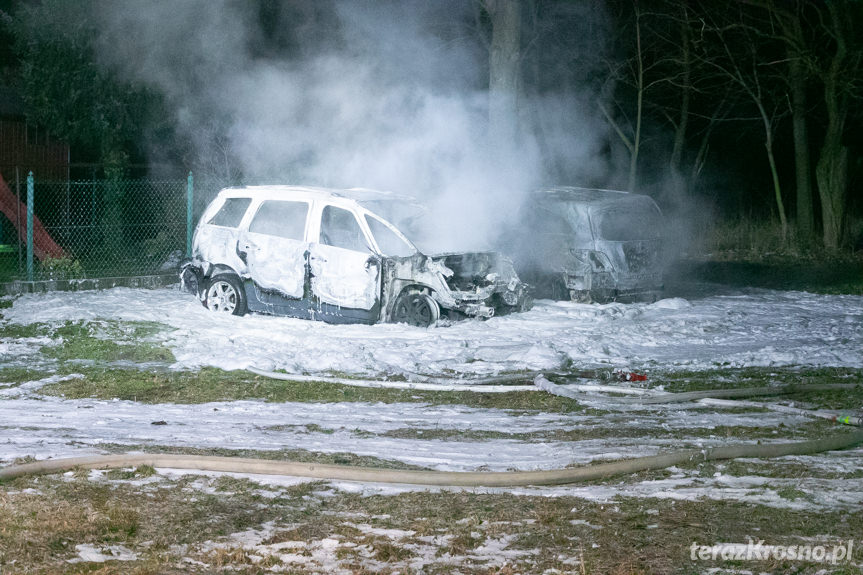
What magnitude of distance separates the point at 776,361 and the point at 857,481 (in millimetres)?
4162

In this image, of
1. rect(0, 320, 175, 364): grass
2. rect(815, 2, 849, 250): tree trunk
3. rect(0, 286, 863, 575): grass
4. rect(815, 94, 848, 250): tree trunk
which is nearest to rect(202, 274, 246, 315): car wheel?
rect(0, 320, 175, 364): grass

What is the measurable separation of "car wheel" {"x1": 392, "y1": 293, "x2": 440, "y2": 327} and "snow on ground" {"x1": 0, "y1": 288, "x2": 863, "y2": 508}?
23 centimetres

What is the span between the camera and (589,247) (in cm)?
1280

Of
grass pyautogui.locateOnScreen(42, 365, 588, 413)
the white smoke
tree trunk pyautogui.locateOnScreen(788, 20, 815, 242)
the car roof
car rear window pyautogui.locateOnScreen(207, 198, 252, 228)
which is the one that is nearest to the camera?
grass pyautogui.locateOnScreen(42, 365, 588, 413)

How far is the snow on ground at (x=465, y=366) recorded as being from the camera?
6.17 m

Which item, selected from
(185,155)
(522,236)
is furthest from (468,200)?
(185,155)

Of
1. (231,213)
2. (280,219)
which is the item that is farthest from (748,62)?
(231,213)

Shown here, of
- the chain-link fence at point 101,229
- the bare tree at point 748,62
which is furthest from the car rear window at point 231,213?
the bare tree at point 748,62

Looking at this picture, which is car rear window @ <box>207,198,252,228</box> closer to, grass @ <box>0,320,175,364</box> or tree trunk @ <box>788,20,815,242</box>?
grass @ <box>0,320,175,364</box>

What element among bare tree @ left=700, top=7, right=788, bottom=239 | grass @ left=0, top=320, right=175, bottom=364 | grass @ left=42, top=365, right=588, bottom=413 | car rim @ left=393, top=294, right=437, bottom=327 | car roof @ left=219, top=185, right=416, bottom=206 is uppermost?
bare tree @ left=700, top=7, right=788, bottom=239

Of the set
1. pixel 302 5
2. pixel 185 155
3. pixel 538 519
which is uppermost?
pixel 302 5

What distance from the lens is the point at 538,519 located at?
16.4 feet

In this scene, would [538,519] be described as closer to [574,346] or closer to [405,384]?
[405,384]

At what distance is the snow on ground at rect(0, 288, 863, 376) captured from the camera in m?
9.60
